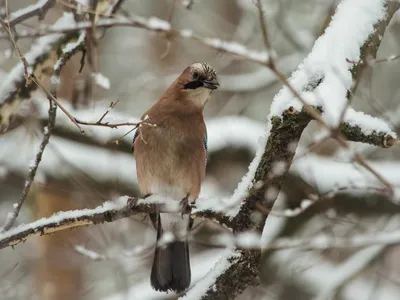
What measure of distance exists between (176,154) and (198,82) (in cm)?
55

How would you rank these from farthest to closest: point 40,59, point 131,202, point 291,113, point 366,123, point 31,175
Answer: point 40,59
point 131,202
point 31,175
point 291,113
point 366,123

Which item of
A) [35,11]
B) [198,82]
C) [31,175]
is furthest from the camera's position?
[198,82]

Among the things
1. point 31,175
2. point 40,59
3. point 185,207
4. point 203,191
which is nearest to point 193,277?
point 203,191

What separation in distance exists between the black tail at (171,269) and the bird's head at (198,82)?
41.9 inches

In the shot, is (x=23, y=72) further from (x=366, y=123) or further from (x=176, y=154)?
(x=366, y=123)

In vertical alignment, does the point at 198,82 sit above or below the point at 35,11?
below

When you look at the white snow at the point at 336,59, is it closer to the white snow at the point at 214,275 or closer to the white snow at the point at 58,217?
the white snow at the point at 214,275

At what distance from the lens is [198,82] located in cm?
492

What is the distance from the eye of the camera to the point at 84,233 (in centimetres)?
766

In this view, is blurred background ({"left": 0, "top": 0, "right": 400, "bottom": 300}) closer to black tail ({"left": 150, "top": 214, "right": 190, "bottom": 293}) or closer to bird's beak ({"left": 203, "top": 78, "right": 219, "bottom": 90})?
black tail ({"left": 150, "top": 214, "right": 190, "bottom": 293})

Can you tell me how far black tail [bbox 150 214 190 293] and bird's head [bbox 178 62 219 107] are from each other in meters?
1.07

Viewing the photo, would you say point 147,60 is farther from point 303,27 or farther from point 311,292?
point 311,292

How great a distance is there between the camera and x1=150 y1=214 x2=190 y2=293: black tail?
4734mm

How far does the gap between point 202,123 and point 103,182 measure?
2.01m
